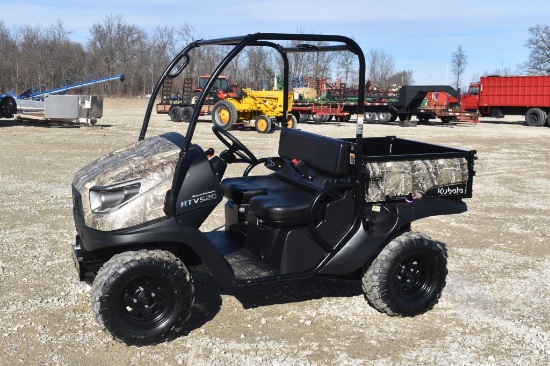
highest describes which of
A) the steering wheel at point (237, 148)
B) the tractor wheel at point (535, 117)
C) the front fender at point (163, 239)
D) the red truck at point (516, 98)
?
the red truck at point (516, 98)

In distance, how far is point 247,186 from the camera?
461 centimetres

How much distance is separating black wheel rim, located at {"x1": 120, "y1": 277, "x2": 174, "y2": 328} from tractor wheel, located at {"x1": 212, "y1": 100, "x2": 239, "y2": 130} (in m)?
16.8

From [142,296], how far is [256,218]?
1017 mm

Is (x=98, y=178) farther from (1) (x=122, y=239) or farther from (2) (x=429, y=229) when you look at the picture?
(2) (x=429, y=229)

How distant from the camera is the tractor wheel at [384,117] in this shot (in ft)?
90.1

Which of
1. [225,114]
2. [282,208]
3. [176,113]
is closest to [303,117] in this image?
[176,113]

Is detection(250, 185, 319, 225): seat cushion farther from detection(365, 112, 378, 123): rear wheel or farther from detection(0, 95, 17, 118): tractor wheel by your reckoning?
detection(365, 112, 378, 123): rear wheel

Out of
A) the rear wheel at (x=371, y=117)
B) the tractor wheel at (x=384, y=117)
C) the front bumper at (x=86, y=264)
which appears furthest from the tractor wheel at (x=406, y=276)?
the rear wheel at (x=371, y=117)

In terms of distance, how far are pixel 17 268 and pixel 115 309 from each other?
6.72 ft

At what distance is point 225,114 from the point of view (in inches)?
821

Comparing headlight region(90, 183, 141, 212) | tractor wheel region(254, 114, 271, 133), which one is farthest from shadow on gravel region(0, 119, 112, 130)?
headlight region(90, 183, 141, 212)

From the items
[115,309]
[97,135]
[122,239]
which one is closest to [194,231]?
[122,239]

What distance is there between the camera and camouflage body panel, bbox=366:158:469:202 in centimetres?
417

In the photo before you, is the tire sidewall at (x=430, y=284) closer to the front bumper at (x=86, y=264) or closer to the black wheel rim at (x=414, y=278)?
the black wheel rim at (x=414, y=278)
